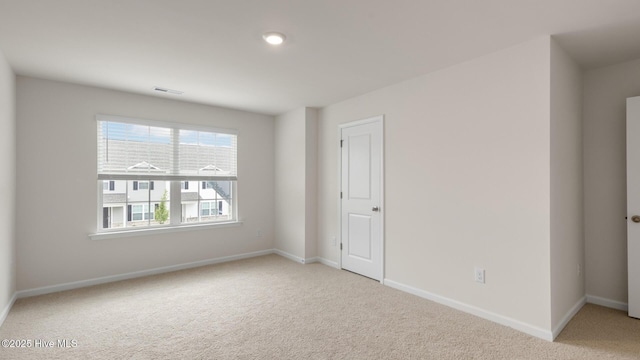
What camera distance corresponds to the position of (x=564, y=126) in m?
2.85

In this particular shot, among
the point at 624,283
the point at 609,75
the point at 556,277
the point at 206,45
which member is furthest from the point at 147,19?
the point at 624,283

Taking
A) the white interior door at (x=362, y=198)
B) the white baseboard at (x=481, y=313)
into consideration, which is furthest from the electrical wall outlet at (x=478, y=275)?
the white interior door at (x=362, y=198)

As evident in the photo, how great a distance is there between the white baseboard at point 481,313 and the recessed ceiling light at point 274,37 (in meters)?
2.92

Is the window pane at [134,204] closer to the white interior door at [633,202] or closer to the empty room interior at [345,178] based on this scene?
the empty room interior at [345,178]

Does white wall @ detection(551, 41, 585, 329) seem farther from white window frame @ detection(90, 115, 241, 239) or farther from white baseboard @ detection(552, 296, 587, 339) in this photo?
white window frame @ detection(90, 115, 241, 239)

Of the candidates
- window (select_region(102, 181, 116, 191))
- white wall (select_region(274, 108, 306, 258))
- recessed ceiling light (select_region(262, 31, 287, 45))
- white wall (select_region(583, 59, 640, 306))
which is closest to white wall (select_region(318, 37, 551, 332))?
white wall (select_region(583, 59, 640, 306))

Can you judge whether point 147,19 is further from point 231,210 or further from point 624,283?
point 624,283

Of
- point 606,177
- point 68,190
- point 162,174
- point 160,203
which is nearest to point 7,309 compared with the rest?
point 68,190

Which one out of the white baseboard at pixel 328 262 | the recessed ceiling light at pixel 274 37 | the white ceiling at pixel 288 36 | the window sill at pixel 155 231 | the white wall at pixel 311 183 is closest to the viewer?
the white ceiling at pixel 288 36

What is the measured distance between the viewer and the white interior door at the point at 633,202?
9.50 ft

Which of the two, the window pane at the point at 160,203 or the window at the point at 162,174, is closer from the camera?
the window at the point at 162,174

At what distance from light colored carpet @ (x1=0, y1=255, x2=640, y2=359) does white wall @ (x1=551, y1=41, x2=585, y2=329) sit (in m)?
0.30

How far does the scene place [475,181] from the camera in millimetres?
3047

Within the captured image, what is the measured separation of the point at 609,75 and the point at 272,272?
4.50 meters
